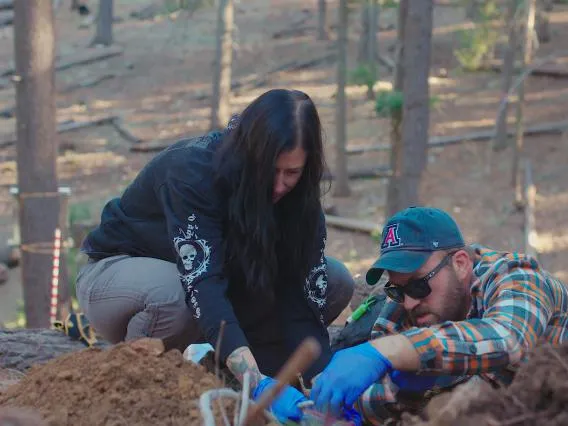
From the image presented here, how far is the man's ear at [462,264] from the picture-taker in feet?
9.42

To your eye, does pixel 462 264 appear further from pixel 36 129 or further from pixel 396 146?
pixel 396 146

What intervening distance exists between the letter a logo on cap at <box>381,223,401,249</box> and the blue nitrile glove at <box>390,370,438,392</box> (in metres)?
0.40

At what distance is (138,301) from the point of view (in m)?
3.73

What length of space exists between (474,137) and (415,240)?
15183mm

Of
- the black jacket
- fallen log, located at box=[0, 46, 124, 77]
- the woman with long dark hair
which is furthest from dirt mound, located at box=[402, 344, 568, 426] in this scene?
fallen log, located at box=[0, 46, 124, 77]

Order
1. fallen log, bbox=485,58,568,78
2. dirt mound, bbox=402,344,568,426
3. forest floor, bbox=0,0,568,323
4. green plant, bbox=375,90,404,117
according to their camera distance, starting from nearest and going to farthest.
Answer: dirt mound, bbox=402,344,568,426
green plant, bbox=375,90,404,117
forest floor, bbox=0,0,568,323
fallen log, bbox=485,58,568,78

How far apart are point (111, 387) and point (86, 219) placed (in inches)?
478

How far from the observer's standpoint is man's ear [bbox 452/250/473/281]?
2.87m

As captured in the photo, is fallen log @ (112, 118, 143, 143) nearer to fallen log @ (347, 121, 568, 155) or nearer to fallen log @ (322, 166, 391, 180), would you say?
fallen log @ (347, 121, 568, 155)

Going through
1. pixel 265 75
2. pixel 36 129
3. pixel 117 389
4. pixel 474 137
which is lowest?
pixel 474 137

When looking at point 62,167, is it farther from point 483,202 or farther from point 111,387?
point 111,387

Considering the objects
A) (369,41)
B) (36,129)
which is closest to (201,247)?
(36,129)

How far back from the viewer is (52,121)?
27.6 ft

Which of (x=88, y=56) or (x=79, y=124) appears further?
(x=88, y=56)
